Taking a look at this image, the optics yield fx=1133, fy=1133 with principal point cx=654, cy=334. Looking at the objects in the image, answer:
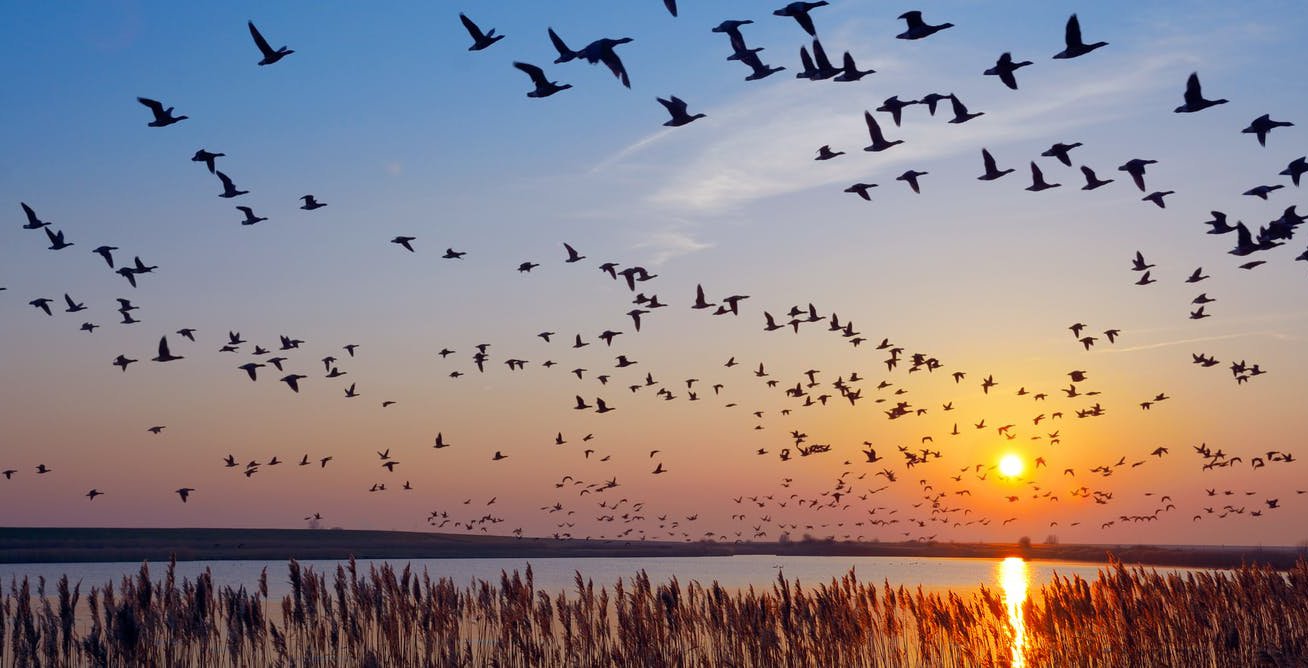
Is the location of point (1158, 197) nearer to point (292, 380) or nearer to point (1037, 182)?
point (1037, 182)

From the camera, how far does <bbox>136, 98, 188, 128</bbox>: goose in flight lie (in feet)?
95.2

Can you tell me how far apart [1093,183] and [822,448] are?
949 inches

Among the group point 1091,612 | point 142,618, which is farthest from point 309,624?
point 1091,612

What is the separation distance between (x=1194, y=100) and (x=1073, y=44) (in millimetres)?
3461

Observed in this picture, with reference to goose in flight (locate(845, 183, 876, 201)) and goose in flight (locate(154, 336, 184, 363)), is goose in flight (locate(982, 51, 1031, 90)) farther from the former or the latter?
goose in flight (locate(154, 336, 184, 363))

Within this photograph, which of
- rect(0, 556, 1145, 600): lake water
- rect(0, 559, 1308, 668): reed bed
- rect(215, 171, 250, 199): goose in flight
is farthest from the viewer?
rect(0, 556, 1145, 600): lake water

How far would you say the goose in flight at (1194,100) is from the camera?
25172 millimetres

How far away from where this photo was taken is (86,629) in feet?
103

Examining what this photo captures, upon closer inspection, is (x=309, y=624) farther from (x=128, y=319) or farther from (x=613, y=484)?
(x=613, y=484)

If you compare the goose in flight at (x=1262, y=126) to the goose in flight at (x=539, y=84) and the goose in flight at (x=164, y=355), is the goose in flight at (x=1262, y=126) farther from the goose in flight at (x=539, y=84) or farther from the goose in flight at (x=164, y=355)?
the goose in flight at (x=164, y=355)

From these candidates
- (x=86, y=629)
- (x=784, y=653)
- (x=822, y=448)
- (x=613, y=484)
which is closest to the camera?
(x=784, y=653)

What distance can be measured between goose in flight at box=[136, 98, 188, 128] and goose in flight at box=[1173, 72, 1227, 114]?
24398 millimetres

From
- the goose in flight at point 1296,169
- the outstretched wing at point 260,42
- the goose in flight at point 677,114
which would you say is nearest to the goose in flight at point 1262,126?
the goose in flight at point 1296,169

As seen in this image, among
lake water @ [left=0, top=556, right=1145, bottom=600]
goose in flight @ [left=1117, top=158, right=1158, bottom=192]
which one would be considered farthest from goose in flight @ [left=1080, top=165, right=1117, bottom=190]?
lake water @ [left=0, top=556, right=1145, bottom=600]
